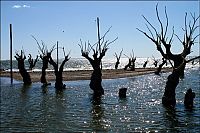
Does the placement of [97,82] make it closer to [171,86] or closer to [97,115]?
[171,86]

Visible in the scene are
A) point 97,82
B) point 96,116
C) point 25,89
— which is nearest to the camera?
point 96,116

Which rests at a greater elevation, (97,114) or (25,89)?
(97,114)

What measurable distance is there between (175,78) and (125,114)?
15.7ft

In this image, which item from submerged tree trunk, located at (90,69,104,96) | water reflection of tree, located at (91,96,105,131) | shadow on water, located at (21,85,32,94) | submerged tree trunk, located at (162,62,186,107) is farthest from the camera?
shadow on water, located at (21,85,32,94)

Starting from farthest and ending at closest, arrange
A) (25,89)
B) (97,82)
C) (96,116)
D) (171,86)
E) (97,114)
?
(25,89)
(97,82)
(171,86)
(97,114)
(96,116)

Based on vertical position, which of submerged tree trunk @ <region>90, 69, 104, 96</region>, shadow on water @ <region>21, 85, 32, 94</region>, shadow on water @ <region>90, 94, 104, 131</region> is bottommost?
shadow on water @ <region>21, 85, 32, 94</region>

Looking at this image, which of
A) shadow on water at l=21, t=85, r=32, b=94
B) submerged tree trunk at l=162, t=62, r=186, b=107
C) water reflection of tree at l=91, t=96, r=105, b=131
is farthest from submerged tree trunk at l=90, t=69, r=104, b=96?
submerged tree trunk at l=162, t=62, r=186, b=107

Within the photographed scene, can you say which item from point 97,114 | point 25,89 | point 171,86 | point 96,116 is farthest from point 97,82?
point 96,116

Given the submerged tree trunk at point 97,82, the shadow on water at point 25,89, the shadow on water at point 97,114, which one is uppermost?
the submerged tree trunk at point 97,82

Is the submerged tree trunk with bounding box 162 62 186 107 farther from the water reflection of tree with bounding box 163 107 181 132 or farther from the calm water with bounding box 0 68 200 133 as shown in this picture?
the water reflection of tree with bounding box 163 107 181 132

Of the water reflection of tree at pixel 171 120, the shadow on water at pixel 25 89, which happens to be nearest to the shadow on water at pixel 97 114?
the water reflection of tree at pixel 171 120

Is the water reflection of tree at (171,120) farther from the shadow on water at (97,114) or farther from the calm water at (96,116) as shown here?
the shadow on water at (97,114)

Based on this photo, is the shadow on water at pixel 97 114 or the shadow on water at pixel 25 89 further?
the shadow on water at pixel 25 89

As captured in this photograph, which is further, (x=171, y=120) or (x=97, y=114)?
(x=97, y=114)
